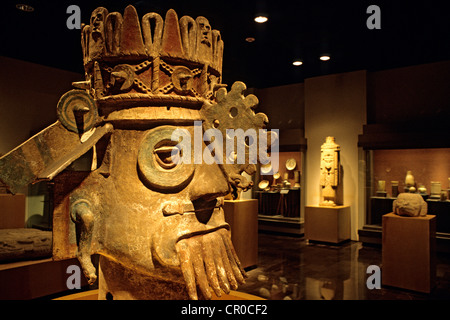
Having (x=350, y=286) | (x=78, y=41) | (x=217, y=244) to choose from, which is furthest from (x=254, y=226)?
(x=217, y=244)

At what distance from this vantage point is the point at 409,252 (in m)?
4.54

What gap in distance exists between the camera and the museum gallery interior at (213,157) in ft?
5.06

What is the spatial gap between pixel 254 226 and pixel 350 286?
1616mm

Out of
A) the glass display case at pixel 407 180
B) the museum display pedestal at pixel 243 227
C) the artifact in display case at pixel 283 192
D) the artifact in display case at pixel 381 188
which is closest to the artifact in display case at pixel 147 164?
the museum display pedestal at pixel 243 227

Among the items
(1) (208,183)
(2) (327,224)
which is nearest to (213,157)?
(1) (208,183)

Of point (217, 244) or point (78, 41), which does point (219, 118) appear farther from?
point (78, 41)

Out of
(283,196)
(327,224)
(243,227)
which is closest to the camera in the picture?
(243,227)

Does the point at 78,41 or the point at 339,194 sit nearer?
the point at 78,41

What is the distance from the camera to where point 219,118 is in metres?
1.58

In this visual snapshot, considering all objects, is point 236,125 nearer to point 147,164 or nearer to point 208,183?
point 208,183

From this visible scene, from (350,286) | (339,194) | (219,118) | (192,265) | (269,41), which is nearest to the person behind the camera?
(192,265)

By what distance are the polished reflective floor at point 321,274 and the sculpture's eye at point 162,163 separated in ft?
9.99

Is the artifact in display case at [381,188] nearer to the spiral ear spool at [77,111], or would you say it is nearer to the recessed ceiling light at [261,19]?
the recessed ceiling light at [261,19]

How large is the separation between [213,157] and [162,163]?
22 centimetres
